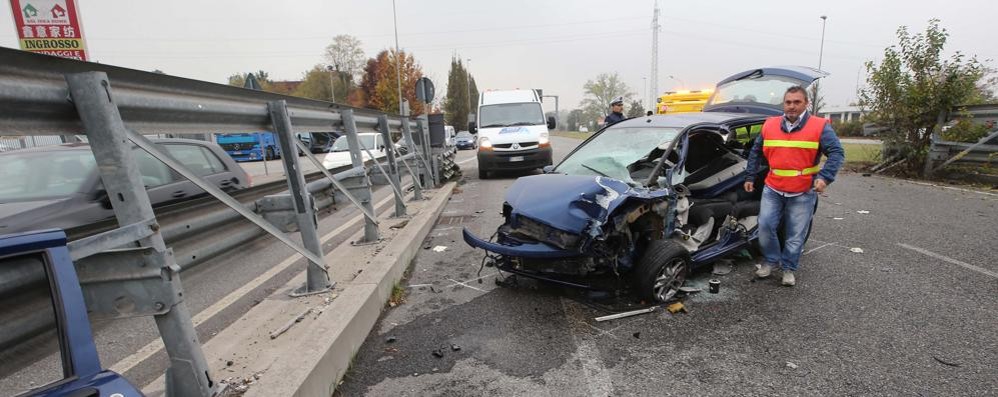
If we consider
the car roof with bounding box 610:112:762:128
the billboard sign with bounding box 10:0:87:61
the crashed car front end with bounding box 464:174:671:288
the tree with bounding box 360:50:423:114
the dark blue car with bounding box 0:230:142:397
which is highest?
the tree with bounding box 360:50:423:114

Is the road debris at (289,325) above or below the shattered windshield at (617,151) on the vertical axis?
below

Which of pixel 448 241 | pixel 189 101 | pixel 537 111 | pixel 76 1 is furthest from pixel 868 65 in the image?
pixel 76 1

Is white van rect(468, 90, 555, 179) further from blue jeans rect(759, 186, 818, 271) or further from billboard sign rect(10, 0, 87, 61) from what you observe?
billboard sign rect(10, 0, 87, 61)

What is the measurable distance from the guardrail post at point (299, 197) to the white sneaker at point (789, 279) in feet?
13.0

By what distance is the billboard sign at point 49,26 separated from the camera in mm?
4777

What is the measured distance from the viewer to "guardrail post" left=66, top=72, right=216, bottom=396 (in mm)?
1978

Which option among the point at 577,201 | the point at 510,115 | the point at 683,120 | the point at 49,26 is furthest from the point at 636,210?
the point at 510,115

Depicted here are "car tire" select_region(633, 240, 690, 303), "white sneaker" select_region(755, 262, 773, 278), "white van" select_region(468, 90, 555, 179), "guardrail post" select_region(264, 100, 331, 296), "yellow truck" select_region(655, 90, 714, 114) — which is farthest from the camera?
"yellow truck" select_region(655, 90, 714, 114)

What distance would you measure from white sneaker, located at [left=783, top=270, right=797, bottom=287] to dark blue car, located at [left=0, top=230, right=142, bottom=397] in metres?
4.66

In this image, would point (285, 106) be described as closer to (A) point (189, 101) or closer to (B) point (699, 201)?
(A) point (189, 101)

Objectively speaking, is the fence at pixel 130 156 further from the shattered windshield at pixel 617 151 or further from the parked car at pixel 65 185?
the shattered windshield at pixel 617 151

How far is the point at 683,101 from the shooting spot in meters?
14.6

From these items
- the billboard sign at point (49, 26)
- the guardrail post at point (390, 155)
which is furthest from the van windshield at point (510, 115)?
the billboard sign at point (49, 26)

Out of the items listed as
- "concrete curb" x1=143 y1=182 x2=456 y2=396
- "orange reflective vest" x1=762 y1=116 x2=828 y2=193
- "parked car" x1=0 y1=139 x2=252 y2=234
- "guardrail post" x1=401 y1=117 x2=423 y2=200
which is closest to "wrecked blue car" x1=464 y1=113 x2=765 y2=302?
"orange reflective vest" x1=762 y1=116 x2=828 y2=193
